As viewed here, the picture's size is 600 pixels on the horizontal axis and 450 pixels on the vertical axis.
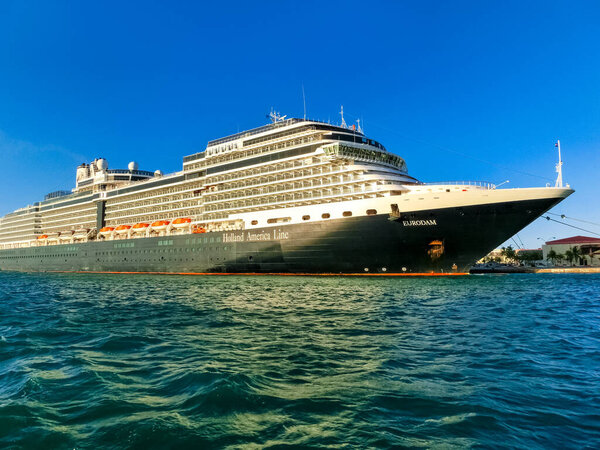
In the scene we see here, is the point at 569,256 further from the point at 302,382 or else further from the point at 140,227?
the point at 302,382

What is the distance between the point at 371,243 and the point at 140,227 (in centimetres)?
3612

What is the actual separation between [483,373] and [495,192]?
878 inches

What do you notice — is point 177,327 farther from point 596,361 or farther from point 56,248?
point 56,248

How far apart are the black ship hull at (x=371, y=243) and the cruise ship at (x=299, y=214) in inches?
3.5

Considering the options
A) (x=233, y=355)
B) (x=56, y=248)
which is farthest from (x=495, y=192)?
(x=56, y=248)

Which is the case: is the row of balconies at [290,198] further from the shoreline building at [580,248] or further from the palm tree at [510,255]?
the palm tree at [510,255]

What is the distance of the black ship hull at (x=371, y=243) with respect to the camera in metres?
26.0

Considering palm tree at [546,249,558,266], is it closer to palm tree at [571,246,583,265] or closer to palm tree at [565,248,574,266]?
palm tree at [565,248,574,266]

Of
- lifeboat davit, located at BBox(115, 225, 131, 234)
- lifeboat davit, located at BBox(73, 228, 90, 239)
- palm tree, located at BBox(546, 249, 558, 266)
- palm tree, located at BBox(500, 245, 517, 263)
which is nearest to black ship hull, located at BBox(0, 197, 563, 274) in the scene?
lifeboat davit, located at BBox(115, 225, 131, 234)

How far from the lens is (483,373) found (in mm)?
6625

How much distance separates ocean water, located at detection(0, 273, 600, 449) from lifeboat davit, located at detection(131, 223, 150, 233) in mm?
38811

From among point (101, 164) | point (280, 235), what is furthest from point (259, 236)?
point (101, 164)

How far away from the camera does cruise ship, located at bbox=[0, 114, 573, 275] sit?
26609 mm

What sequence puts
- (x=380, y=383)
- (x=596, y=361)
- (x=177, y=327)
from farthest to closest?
(x=177, y=327)
(x=596, y=361)
(x=380, y=383)
